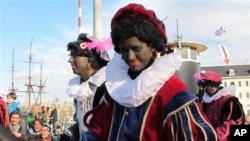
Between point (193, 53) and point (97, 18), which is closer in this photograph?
point (97, 18)

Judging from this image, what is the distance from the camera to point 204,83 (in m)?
6.16

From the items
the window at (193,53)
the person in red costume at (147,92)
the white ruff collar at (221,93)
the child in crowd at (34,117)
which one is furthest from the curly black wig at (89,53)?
the window at (193,53)

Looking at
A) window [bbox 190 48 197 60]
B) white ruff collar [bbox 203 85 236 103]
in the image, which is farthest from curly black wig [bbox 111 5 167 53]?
window [bbox 190 48 197 60]

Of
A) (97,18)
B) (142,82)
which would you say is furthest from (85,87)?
(97,18)

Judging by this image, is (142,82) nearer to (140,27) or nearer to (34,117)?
(140,27)

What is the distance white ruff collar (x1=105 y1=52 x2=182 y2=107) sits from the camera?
7.07ft

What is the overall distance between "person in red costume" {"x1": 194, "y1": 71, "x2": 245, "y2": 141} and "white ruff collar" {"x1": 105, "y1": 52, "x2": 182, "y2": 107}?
3.32 meters

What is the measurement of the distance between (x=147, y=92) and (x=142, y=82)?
57mm

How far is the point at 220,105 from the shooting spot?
579 cm

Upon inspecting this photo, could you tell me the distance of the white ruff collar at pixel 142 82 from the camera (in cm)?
215

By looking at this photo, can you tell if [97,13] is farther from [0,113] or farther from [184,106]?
[184,106]

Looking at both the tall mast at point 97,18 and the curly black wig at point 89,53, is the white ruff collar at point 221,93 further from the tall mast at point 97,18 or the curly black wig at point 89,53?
the curly black wig at point 89,53

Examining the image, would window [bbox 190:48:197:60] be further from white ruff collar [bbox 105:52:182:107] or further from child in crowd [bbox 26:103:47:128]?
white ruff collar [bbox 105:52:182:107]

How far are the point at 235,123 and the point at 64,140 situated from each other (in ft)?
8.77
